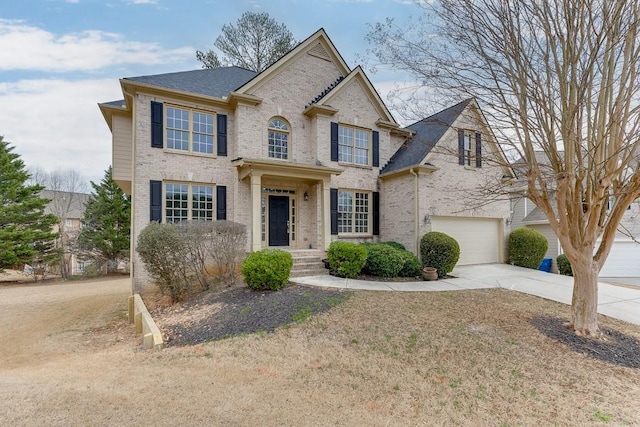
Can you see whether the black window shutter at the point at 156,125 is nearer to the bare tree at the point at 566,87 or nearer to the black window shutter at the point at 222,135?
the black window shutter at the point at 222,135

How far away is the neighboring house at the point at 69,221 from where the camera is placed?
19297 millimetres

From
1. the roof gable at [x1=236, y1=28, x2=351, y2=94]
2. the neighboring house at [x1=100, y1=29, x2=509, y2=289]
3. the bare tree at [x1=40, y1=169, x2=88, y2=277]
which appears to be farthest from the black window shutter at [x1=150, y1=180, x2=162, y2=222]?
the bare tree at [x1=40, y1=169, x2=88, y2=277]

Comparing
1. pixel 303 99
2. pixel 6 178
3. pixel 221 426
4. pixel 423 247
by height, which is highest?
pixel 303 99

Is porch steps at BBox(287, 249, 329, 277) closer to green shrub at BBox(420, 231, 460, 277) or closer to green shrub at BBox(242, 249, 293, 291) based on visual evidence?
green shrub at BBox(242, 249, 293, 291)

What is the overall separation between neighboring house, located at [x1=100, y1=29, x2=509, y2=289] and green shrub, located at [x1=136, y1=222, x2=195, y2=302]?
2318mm

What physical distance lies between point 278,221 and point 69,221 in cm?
3515

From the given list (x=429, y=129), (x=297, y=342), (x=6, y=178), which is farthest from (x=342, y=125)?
(x=6, y=178)

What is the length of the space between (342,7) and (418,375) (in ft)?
25.6

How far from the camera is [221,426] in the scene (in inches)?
109

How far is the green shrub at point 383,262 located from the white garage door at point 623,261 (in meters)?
13.4

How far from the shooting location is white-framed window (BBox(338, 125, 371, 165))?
12.8 metres

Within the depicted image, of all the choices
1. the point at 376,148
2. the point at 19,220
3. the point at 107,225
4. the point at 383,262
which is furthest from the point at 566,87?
the point at 19,220

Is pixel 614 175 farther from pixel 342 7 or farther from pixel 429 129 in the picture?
pixel 429 129

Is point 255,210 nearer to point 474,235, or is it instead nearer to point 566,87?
point 566,87
